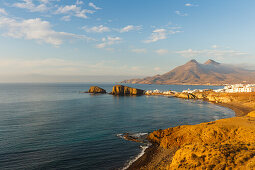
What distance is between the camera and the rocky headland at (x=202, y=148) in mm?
15016

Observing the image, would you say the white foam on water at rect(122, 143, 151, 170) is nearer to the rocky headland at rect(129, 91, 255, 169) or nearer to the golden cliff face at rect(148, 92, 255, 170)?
the rocky headland at rect(129, 91, 255, 169)

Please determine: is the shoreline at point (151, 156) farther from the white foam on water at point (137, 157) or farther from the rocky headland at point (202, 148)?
the white foam on water at point (137, 157)

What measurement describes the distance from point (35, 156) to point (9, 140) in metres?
11.4

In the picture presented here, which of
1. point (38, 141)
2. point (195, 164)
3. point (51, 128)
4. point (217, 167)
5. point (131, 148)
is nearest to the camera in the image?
point (217, 167)

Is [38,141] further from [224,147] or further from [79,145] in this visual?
[224,147]

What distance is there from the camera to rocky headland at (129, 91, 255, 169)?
15.0 metres

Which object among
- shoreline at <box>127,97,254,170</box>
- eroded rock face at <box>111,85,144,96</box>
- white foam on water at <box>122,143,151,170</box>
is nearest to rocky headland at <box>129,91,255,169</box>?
shoreline at <box>127,97,254,170</box>

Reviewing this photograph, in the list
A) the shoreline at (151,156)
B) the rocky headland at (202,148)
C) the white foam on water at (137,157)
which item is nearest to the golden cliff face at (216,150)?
the rocky headland at (202,148)

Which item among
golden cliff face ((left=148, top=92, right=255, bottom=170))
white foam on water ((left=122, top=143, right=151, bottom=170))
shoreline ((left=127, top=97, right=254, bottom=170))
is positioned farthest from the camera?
shoreline ((left=127, top=97, right=254, bottom=170))

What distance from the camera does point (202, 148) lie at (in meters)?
17.1

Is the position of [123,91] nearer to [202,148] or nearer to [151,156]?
[151,156]

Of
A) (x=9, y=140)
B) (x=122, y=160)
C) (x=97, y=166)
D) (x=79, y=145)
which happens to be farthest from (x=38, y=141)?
(x=122, y=160)

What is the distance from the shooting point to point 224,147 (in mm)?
16984

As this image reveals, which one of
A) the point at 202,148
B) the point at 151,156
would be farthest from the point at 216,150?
the point at 151,156
